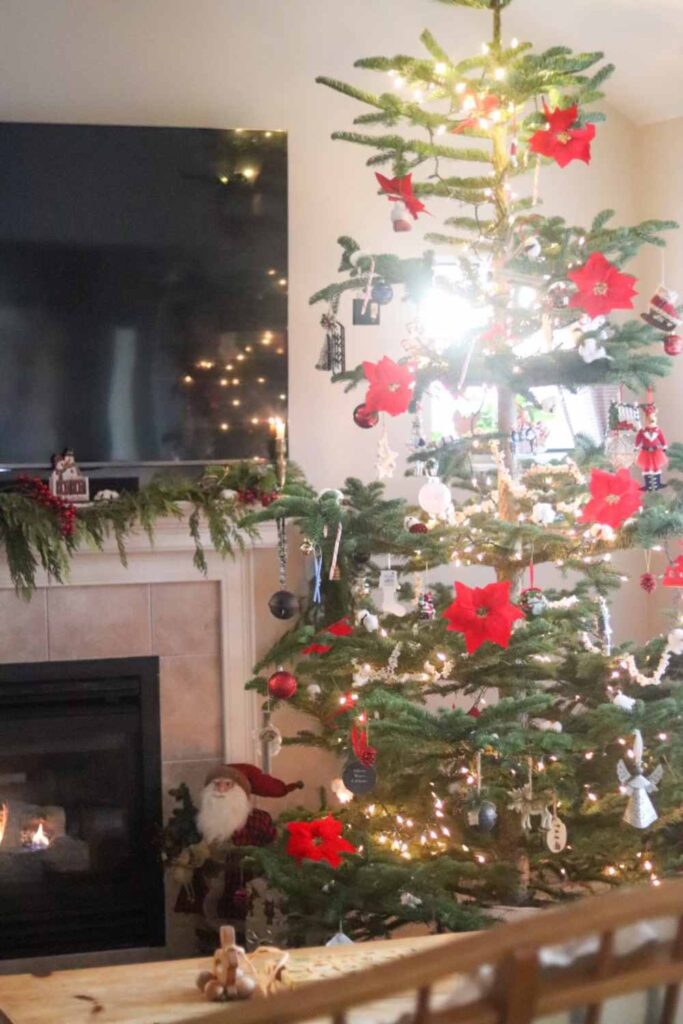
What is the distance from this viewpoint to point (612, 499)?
7.78ft

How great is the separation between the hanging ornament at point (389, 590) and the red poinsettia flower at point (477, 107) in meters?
0.94

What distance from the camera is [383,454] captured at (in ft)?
8.33

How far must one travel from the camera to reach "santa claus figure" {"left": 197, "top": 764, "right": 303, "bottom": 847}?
3045mm

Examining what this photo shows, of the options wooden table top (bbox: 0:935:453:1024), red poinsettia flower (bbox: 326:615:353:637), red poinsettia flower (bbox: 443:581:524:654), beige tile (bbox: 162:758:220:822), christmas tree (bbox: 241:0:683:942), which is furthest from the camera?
beige tile (bbox: 162:758:220:822)

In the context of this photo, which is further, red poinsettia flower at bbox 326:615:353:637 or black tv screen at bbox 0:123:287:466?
black tv screen at bbox 0:123:287:466

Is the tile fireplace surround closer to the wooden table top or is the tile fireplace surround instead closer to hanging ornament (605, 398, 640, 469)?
hanging ornament (605, 398, 640, 469)

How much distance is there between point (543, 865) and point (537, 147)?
5.13ft

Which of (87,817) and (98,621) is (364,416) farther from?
(87,817)

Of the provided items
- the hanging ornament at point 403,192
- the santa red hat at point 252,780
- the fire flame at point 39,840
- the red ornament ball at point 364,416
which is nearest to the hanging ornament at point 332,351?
the red ornament ball at point 364,416

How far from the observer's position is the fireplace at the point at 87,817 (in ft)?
10.6

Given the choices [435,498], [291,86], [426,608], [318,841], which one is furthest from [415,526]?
[291,86]

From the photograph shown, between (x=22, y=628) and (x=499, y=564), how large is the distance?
130cm

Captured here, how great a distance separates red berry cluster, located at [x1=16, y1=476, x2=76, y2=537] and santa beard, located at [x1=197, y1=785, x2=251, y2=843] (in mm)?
760

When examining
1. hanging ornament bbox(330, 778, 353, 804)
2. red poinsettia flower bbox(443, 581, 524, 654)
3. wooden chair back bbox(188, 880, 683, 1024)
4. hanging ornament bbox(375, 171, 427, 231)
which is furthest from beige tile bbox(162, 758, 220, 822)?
wooden chair back bbox(188, 880, 683, 1024)
